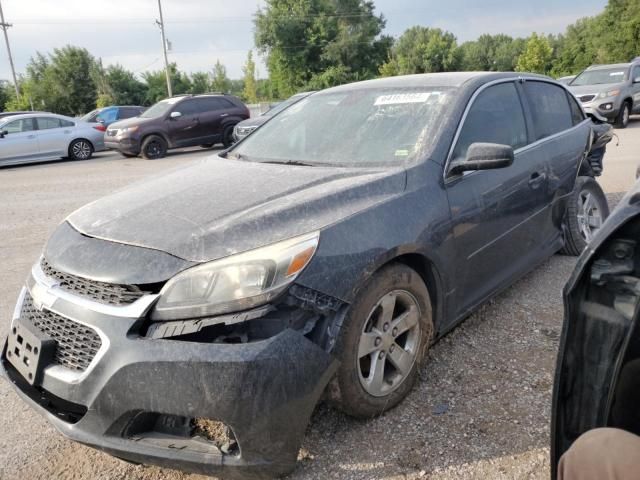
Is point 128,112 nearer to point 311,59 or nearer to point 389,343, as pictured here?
point 389,343

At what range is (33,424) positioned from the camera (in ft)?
8.96

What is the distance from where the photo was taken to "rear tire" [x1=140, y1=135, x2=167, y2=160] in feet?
48.8

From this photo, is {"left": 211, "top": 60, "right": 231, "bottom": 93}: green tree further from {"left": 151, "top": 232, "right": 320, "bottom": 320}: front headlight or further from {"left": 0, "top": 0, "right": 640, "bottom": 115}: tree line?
{"left": 151, "top": 232, "right": 320, "bottom": 320}: front headlight

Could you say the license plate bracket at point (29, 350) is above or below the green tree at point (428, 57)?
below

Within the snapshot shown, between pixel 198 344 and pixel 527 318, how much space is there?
252 centimetres

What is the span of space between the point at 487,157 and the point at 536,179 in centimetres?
107

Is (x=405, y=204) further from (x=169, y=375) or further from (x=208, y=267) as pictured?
A: (x=169, y=375)

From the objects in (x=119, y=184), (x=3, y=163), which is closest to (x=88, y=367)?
(x=119, y=184)

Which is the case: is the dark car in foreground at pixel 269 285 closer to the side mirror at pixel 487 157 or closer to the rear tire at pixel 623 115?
the side mirror at pixel 487 157

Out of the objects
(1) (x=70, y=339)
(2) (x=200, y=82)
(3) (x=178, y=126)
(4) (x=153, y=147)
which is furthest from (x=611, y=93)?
(2) (x=200, y=82)

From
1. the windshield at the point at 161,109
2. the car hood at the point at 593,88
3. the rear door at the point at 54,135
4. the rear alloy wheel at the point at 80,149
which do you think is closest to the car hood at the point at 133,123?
the windshield at the point at 161,109

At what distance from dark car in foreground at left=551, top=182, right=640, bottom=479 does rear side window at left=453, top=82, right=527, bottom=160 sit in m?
1.57

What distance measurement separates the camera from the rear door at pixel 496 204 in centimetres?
292

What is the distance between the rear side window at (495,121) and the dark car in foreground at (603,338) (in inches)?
61.8
